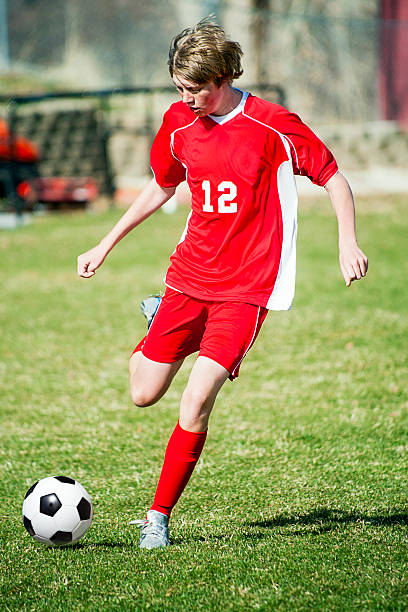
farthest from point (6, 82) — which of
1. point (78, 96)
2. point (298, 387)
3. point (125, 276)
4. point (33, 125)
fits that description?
point (298, 387)

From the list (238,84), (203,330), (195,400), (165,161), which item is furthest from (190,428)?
(238,84)

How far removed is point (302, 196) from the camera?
16656mm

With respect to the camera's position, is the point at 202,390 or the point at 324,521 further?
the point at 324,521

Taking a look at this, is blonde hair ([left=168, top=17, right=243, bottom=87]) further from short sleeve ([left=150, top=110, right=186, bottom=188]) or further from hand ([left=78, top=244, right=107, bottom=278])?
hand ([left=78, top=244, right=107, bottom=278])

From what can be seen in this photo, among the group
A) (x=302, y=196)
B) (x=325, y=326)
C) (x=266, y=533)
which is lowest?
(x=302, y=196)

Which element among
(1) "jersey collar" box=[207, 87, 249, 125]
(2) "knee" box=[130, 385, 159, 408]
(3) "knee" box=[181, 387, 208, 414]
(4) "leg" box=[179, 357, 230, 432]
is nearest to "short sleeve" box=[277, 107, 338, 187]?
(1) "jersey collar" box=[207, 87, 249, 125]

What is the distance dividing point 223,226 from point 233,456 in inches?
64.2

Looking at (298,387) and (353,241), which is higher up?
(353,241)

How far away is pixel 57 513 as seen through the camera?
10.5ft

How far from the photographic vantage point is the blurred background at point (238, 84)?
Result: 16.8 metres

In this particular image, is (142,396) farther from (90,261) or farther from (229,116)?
(229,116)

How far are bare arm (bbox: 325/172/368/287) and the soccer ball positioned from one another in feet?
4.84

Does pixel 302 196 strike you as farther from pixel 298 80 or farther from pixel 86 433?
pixel 86 433

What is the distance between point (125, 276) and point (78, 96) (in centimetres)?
629
